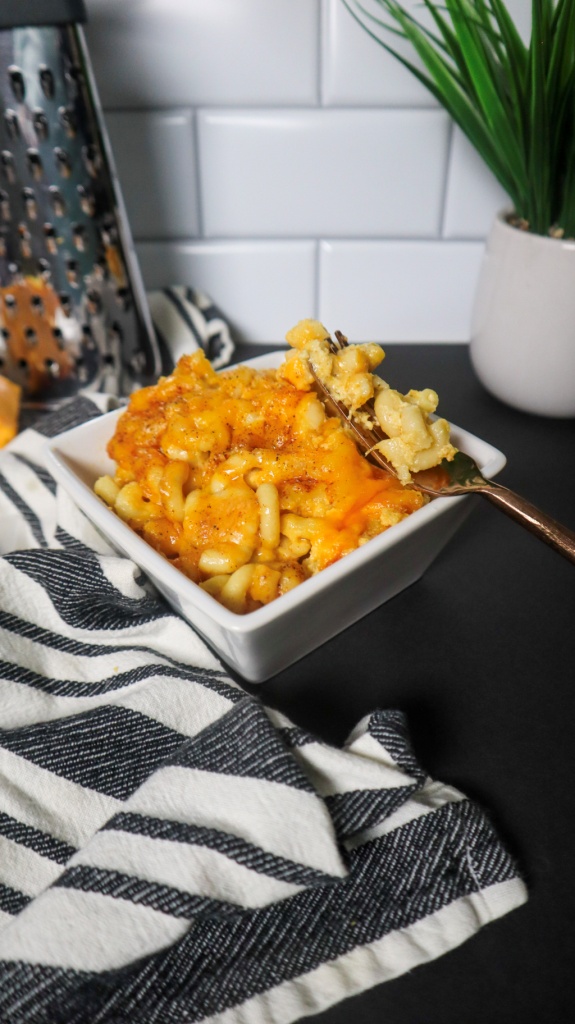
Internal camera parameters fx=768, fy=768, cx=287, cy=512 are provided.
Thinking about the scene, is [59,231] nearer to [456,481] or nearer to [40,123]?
[40,123]

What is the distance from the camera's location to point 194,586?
53 cm

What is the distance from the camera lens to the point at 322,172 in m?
1.01

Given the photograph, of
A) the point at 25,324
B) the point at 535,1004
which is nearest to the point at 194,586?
the point at 535,1004

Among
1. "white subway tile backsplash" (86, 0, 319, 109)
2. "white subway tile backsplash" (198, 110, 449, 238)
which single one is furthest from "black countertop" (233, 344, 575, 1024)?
"white subway tile backsplash" (86, 0, 319, 109)

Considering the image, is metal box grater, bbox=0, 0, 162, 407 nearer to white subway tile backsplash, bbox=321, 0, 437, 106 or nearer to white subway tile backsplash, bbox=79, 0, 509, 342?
white subway tile backsplash, bbox=79, 0, 509, 342

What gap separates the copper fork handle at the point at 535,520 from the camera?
556mm

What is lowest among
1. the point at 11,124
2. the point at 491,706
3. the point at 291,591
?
the point at 491,706

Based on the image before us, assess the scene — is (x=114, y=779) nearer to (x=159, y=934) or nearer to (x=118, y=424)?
(x=159, y=934)

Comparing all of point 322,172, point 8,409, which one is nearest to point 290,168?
point 322,172

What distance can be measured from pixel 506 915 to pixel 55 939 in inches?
10.3

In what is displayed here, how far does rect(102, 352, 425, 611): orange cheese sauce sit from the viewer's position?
59 cm

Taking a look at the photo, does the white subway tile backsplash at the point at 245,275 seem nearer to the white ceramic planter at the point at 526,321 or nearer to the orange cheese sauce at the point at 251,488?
the white ceramic planter at the point at 526,321

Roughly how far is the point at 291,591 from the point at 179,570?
0.10 metres

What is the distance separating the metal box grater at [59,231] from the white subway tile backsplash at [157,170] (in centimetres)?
14
